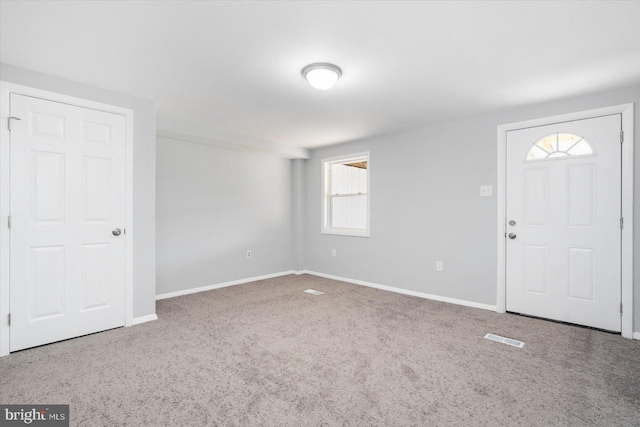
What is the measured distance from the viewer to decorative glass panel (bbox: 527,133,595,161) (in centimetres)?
319

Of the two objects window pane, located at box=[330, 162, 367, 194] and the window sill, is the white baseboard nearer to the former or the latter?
the window sill

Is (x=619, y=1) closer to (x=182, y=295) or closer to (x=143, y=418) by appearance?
(x=143, y=418)

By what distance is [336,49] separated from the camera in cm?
228

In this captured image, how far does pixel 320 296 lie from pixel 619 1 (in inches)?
152

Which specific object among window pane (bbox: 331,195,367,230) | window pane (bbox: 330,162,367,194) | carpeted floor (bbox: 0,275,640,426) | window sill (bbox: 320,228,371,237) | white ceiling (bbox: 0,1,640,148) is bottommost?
carpeted floor (bbox: 0,275,640,426)

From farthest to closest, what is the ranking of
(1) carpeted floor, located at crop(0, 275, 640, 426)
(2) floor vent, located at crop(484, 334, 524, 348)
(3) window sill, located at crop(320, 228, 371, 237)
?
(3) window sill, located at crop(320, 228, 371, 237) → (2) floor vent, located at crop(484, 334, 524, 348) → (1) carpeted floor, located at crop(0, 275, 640, 426)

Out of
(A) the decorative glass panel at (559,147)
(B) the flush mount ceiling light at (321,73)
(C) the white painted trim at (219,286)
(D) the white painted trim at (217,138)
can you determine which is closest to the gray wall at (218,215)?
(C) the white painted trim at (219,286)

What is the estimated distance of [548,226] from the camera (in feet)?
11.1

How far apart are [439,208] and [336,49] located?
8.78 feet

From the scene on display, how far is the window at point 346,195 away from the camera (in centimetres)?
521

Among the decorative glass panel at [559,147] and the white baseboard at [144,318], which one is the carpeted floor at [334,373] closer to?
the white baseboard at [144,318]

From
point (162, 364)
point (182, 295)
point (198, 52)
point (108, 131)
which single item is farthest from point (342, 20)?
point (182, 295)

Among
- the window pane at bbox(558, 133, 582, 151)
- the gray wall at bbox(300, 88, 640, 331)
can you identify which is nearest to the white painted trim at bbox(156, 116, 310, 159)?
the gray wall at bbox(300, 88, 640, 331)

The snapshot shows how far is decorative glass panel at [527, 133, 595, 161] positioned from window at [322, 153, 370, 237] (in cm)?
222
